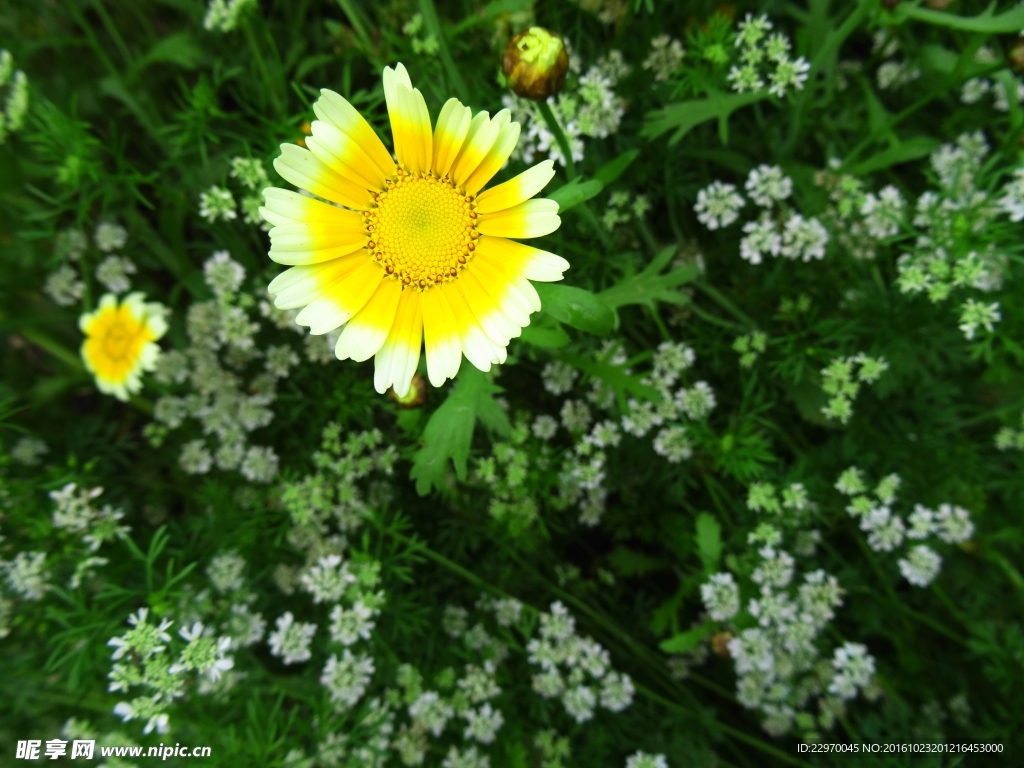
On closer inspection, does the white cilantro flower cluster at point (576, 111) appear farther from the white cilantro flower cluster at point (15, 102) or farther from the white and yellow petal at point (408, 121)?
the white cilantro flower cluster at point (15, 102)

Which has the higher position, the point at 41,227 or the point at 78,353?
the point at 41,227

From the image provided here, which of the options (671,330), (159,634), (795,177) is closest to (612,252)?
(671,330)

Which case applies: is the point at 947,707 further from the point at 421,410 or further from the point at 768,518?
the point at 421,410

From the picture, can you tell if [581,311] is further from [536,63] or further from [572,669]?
[572,669]

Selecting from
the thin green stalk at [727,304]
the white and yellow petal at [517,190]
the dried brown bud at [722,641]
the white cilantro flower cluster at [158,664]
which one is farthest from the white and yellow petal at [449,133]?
the dried brown bud at [722,641]

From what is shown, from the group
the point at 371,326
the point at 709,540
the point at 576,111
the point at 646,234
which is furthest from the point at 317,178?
the point at 709,540

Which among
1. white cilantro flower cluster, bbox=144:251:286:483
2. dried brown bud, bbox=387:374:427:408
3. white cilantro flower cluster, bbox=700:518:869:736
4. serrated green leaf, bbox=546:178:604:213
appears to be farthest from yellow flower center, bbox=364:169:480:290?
white cilantro flower cluster, bbox=700:518:869:736

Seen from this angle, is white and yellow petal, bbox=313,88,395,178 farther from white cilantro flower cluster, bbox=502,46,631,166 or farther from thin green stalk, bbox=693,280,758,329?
thin green stalk, bbox=693,280,758,329
